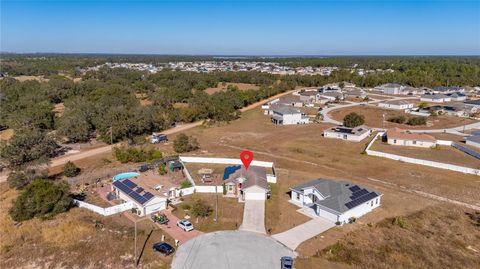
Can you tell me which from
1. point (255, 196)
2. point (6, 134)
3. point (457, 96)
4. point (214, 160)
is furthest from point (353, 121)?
point (6, 134)

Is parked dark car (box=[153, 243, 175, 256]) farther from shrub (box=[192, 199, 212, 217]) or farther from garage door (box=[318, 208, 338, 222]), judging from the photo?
garage door (box=[318, 208, 338, 222])

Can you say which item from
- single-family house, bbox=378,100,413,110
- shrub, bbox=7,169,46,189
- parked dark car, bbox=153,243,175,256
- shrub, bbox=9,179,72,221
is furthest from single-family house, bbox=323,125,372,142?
shrub, bbox=7,169,46,189

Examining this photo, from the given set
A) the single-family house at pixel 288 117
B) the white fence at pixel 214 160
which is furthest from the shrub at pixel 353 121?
the white fence at pixel 214 160

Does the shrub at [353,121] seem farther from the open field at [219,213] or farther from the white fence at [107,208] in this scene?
the white fence at [107,208]

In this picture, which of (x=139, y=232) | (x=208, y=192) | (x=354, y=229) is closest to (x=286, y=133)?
(x=208, y=192)

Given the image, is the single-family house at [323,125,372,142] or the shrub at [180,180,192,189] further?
the single-family house at [323,125,372,142]

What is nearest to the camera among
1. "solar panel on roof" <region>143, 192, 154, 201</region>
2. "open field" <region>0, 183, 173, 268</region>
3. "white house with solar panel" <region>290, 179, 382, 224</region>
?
"open field" <region>0, 183, 173, 268</region>

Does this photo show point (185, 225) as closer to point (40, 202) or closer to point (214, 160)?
point (40, 202)
